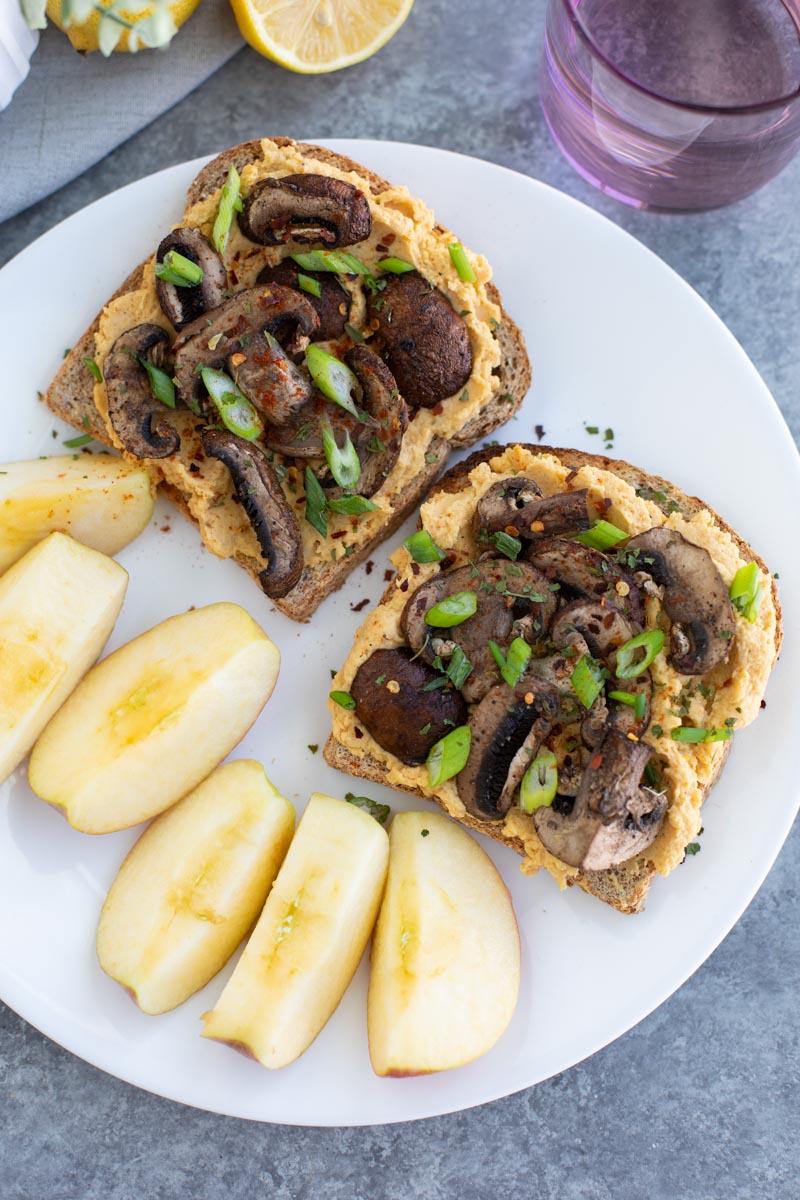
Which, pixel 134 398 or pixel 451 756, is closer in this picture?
pixel 451 756

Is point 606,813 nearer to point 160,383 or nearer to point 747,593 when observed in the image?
point 747,593

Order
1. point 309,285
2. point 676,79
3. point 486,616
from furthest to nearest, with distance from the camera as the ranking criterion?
point 676,79 < point 309,285 < point 486,616

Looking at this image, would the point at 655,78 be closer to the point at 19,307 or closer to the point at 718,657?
the point at 718,657

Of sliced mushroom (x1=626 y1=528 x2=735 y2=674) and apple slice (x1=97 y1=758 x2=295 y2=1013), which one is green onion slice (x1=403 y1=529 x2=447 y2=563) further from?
apple slice (x1=97 y1=758 x2=295 y2=1013)

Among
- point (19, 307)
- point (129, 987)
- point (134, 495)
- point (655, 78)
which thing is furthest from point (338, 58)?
point (129, 987)

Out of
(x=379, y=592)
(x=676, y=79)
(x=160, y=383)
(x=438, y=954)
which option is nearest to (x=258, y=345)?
(x=160, y=383)
